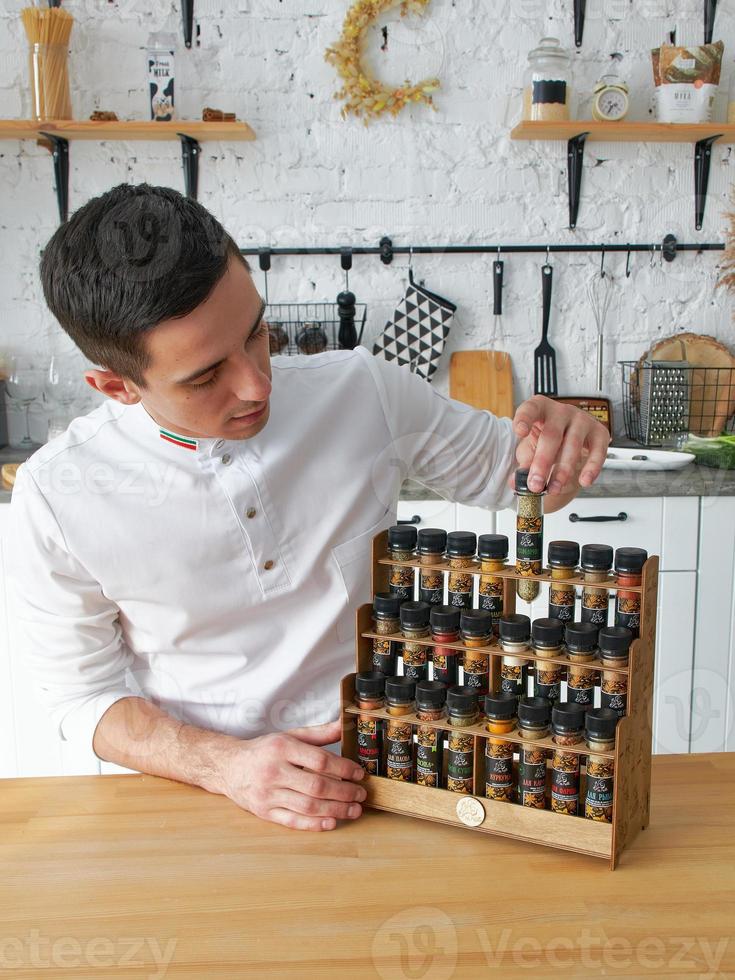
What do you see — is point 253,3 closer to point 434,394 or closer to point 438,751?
point 434,394

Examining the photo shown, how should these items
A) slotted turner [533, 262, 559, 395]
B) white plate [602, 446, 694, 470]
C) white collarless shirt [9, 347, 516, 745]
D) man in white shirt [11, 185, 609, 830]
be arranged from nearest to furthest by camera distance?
man in white shirt [11, 185, 609, 830]
white collarless shirt [9, 347, 516, 745]
white plate [602, 446, 694, 470]
slotted turner [533, 262, 559, 395]

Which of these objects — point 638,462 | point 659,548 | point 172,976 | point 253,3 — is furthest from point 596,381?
point 172,976

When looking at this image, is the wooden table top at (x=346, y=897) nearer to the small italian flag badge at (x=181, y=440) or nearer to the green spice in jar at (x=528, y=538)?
the green spice in jar at (x=528, y=538)

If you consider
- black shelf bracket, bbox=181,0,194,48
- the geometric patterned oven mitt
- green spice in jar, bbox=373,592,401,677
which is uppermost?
black shelf bracket, bbox=181,0,194,48

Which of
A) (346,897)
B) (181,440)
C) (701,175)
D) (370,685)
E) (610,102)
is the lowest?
(346,897)

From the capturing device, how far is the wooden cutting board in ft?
8.82

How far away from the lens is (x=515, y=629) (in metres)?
0.90

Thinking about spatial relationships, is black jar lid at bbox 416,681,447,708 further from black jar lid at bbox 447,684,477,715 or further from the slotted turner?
the slotted turner

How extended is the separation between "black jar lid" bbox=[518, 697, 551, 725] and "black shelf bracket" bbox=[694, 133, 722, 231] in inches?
86.3

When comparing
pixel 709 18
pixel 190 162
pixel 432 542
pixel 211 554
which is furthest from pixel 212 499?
pixel 709 18

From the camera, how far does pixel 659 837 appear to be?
89 cm

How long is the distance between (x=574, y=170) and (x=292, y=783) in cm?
216

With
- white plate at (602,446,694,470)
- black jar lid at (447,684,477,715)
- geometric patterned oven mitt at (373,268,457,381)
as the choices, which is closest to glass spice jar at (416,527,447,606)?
black jar lid at (447,684,477,715)

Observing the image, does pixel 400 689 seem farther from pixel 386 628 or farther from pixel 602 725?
pixel 602 725
